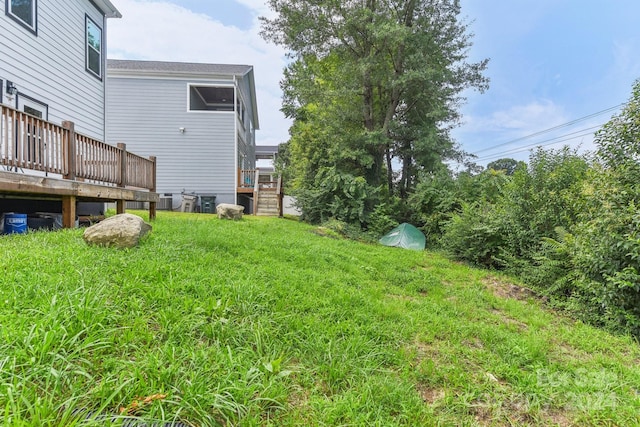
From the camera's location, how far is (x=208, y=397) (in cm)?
144

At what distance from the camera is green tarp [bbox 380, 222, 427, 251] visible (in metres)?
9.02

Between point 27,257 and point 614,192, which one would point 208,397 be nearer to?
point 27,257

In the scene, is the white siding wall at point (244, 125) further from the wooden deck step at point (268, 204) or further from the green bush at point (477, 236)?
the green bush at point (477, 236)

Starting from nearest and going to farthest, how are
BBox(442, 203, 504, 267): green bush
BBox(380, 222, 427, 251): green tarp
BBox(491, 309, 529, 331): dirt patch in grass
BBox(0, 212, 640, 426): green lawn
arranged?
BBox(0, 212, 640, 426): green lawn
BBox(491, 309, 529, 331): dirt patch in grass
BBox(442, 203, 504, 267): green bush
BBox(380, 222, 427, 251): green tarp

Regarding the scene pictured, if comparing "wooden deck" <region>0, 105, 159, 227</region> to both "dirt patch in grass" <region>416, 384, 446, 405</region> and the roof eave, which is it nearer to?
the roof eave

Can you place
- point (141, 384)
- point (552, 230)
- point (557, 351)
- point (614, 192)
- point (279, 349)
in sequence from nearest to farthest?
point (141, 384) < point (279, 349) < point (557, 351) < point (614, 192) < point (552, 230)

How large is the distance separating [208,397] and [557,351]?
10.1 feet

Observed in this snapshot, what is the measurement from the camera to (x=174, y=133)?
11984 millimetres

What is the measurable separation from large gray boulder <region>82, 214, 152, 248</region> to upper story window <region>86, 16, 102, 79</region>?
633 centimetres

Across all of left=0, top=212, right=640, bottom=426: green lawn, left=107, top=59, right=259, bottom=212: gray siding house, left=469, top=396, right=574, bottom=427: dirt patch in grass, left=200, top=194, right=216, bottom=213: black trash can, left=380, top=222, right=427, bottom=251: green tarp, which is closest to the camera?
left=0, top=212, right=640, bottom=426: green lawn

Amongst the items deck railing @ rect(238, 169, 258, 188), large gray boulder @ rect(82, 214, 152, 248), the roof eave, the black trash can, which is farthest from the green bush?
the roof eave

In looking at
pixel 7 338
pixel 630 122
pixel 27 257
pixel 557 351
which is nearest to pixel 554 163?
pixel 630 122

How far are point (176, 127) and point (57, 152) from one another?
8272 millimetres

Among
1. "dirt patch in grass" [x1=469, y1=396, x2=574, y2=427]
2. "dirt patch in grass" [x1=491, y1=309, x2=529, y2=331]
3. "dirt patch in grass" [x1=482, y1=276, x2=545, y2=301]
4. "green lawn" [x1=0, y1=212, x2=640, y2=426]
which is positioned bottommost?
"dirt patch in grass" [x1=482, y1=276, x2=545, y2=301]
